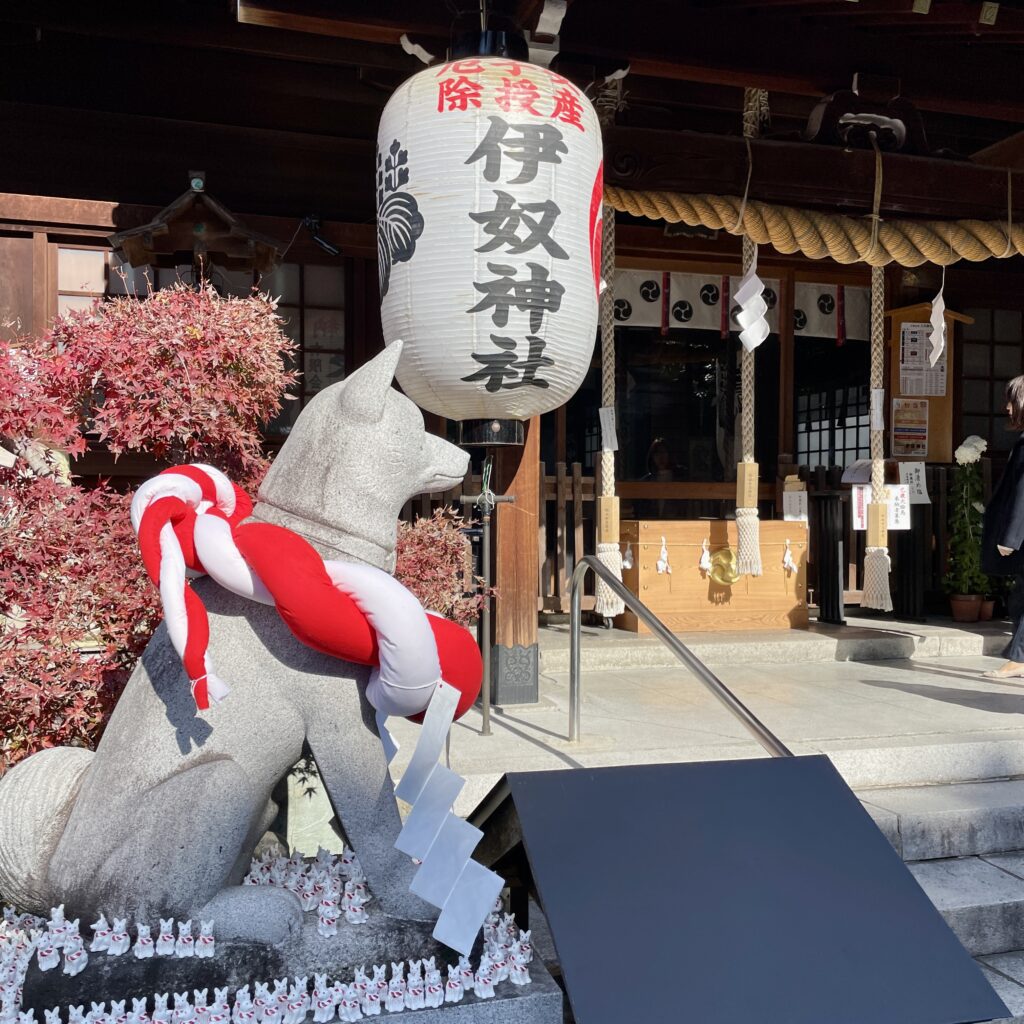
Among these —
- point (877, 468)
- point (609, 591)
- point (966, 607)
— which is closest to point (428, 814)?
point (609, 591)

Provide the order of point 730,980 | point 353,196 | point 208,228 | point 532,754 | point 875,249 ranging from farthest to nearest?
1. point 353,196
2. point 875,249
3. point 208,228
4. point 532,754
5. point 730,980

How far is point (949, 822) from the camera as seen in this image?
3748mm

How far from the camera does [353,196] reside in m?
6.70

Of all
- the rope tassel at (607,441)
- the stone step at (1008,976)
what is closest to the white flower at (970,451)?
the rope tassel at (607,441)

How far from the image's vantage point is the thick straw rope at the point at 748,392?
5.96m

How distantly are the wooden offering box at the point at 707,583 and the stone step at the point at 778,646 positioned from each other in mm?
152

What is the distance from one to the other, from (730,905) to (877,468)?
5.15m

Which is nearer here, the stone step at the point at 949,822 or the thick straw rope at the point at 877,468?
the stone step at the point at 949,822

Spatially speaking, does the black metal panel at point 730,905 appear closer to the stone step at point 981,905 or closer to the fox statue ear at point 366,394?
the fox statue ear at point 366,394

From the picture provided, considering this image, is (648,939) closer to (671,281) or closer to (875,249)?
(875,249)

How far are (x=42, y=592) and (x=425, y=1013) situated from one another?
5.49 ft

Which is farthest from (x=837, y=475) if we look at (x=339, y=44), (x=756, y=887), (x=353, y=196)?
(x=756, y=887)

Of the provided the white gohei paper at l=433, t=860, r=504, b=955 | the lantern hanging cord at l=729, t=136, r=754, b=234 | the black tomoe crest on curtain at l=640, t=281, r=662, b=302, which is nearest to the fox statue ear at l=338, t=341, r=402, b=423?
the white gohei paper at l=433, t=860, r=504, b=955

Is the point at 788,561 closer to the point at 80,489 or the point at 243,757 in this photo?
the point at 80,489
